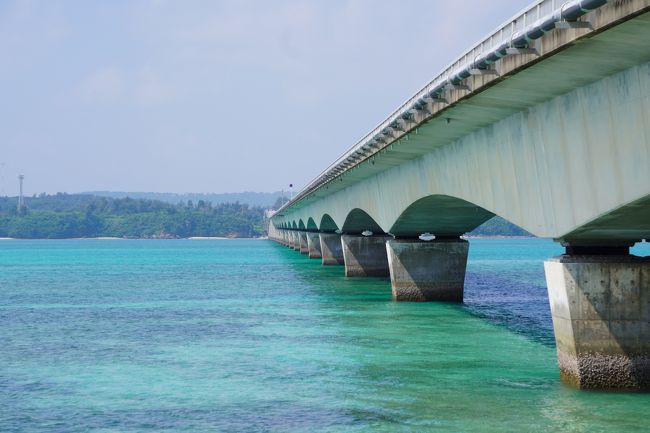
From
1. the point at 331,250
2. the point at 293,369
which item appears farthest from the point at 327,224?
the point at 293,369

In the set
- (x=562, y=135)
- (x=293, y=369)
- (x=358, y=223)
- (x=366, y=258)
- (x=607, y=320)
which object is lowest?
(x=293, y=369)

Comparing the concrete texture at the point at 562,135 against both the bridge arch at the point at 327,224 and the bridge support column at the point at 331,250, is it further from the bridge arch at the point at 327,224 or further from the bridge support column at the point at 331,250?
the bridge support column at the point at 331,250

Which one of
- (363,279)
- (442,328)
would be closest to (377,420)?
(442,328)

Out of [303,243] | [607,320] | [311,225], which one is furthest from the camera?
[303,243]

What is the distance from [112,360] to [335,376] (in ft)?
23.0

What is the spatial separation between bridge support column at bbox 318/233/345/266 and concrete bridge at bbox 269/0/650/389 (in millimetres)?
56548

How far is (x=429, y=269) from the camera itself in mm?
44438

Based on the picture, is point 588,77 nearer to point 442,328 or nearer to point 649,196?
point 649,196

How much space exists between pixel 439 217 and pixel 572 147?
21556 mm

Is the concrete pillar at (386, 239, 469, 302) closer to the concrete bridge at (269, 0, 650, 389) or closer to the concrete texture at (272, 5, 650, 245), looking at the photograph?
the concrete texture at (272, 5, 650, 245)

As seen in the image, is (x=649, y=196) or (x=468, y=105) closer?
(x=649, y=196)

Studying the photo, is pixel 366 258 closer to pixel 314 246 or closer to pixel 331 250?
pixel 331 250

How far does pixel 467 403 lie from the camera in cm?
1995

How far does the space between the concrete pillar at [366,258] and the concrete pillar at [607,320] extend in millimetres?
44559
